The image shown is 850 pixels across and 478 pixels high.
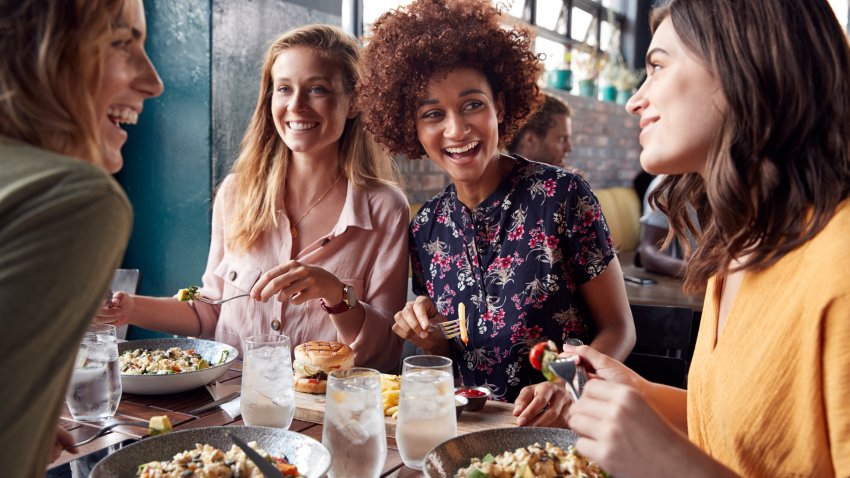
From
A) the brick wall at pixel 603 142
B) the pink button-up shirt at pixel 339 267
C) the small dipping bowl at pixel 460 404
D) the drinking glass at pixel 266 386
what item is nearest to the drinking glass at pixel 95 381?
the drinking glass at pixel 266 386

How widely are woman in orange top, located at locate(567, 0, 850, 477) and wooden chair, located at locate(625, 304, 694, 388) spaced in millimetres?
906

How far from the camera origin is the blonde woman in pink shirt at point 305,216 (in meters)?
2.18

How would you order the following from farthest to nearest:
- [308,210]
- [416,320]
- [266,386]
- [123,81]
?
[308,210] < [416,320] < [266,386] < [123,81]

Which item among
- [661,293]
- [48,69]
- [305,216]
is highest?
[48,69]

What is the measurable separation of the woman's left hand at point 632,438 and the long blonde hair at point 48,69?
0.68m

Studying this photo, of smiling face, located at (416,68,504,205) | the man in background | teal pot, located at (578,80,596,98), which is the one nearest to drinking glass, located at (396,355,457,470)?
smiling face, located at (416,68,504,205)

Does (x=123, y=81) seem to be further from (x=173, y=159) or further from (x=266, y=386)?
(x=173, y=159)

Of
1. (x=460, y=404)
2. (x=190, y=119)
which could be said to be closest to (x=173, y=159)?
(x=190, y=119)

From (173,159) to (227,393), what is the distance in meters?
1.78

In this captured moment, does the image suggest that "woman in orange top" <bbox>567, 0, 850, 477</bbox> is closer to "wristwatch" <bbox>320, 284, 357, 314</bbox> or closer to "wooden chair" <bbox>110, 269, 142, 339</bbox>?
"wristwatch" <bbox>320, 284, 357, 314</bbox>

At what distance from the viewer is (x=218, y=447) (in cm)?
118

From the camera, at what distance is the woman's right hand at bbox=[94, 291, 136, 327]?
6.51 ft

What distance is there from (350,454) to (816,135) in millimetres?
841

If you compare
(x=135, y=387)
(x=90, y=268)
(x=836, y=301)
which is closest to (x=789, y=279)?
(x=836, y=301)
